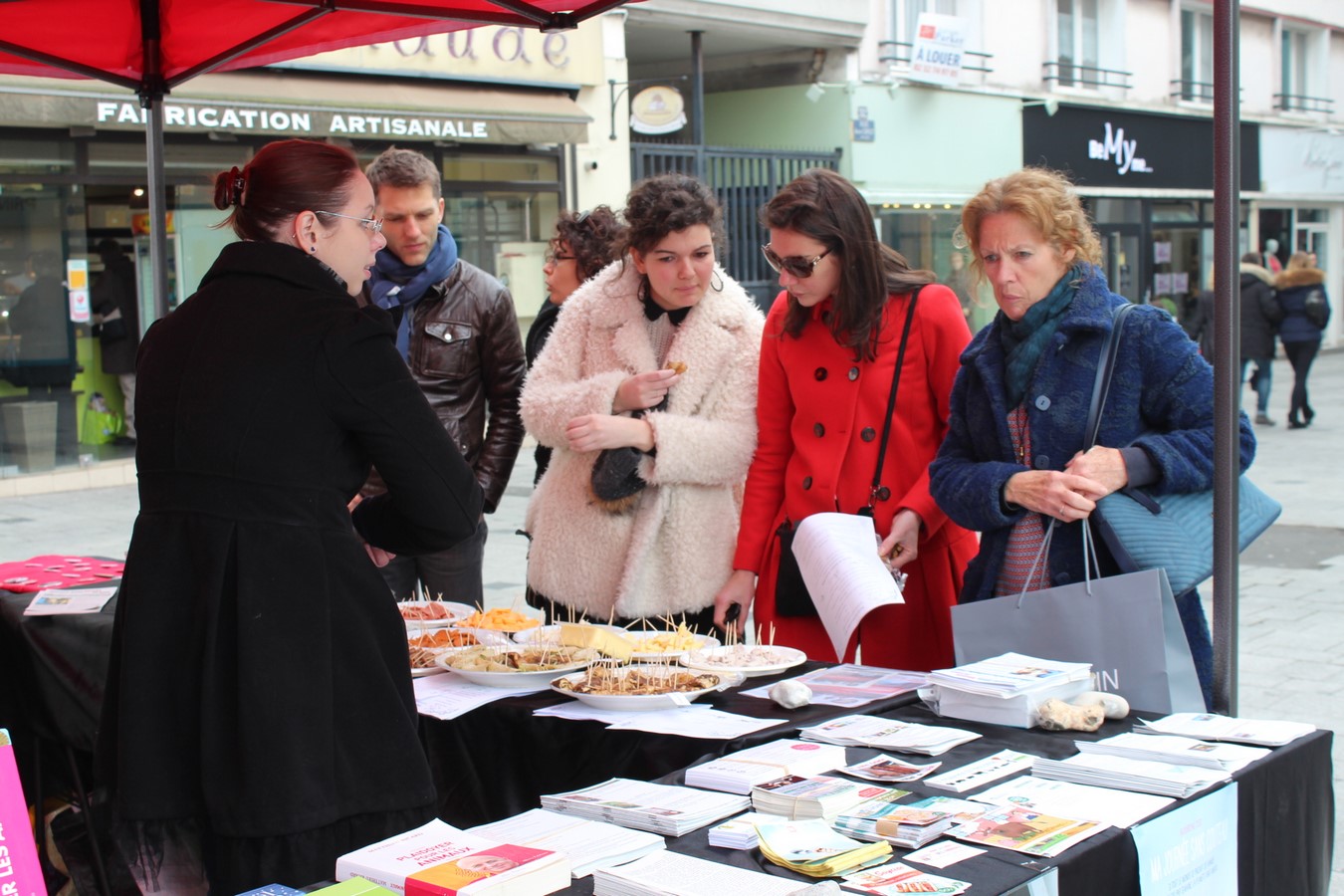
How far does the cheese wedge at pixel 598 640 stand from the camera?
299 centimetres

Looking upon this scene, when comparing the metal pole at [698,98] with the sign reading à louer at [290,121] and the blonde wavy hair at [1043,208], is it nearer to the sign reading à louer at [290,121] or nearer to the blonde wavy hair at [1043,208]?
the sign reading à louer at [290,121]

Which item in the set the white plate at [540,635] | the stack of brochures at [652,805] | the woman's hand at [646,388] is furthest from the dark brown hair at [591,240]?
the stack of brochures at [652,805]

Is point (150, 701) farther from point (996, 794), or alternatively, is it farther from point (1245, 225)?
point (1245, 225)

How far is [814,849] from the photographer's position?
183cm

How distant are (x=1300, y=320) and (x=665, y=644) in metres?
13.3

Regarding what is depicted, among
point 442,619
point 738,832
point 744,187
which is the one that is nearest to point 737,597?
point 442,619

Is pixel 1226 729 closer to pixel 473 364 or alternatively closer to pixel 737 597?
pixel 737 597

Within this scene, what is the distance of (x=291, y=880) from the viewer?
217cm

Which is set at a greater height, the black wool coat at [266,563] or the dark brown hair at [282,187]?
the dark brown hair at [282,187]

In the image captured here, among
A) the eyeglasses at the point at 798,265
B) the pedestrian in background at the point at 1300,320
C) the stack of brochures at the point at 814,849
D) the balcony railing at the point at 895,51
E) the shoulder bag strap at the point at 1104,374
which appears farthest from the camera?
the balcony railing at the point at 895,51

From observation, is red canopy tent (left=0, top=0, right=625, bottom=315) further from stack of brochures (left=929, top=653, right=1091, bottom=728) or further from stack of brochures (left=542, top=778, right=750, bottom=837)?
stack of brochures (left=542, top=778, right=750, bottom=837)

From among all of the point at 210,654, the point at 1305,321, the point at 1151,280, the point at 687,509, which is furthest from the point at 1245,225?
the point at 210,654

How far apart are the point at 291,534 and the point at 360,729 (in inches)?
13.2

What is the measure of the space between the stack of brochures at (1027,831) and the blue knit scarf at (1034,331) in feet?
3.81
